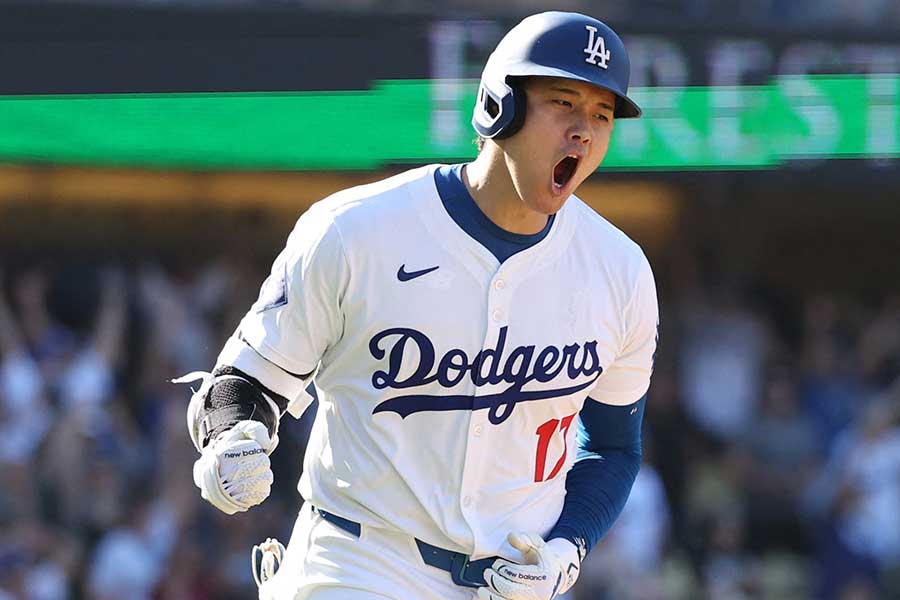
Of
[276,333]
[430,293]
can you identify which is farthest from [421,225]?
[276,333]

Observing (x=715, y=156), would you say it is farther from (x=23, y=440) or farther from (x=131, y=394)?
(x=23, y=440)

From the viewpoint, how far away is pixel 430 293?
296cm

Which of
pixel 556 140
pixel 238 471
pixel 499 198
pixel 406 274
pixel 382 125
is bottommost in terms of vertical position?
pixel 238 471

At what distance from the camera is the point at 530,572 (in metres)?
2.97

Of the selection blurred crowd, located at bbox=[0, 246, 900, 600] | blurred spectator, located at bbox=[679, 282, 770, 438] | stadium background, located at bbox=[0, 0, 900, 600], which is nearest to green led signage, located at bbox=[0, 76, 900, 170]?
stadium background, located at bbox=[0, 0, 900, 600]

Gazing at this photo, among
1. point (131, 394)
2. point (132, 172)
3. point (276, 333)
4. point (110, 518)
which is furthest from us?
point (132, 172)

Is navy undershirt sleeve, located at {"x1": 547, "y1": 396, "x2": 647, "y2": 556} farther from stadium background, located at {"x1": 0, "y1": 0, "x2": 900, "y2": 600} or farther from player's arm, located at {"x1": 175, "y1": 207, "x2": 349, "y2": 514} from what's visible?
stadium background, located at {"x1": 0, "y1": 0, "x2": 900, "y2": 600}

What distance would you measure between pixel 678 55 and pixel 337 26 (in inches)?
68.1

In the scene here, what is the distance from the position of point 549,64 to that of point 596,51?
0.10m

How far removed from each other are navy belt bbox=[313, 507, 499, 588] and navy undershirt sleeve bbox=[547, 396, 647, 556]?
0.23 m

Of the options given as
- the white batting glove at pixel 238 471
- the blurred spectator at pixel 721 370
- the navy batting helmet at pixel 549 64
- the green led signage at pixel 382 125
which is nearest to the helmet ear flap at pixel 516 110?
the navy batting helmet at pixel 549 64

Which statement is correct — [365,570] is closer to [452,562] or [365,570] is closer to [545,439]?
[452,562]

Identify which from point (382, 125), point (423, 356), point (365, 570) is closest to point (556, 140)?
point (423, 356)

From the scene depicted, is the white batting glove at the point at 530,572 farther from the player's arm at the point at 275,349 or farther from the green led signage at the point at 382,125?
the green led signage at the point at 382,125
